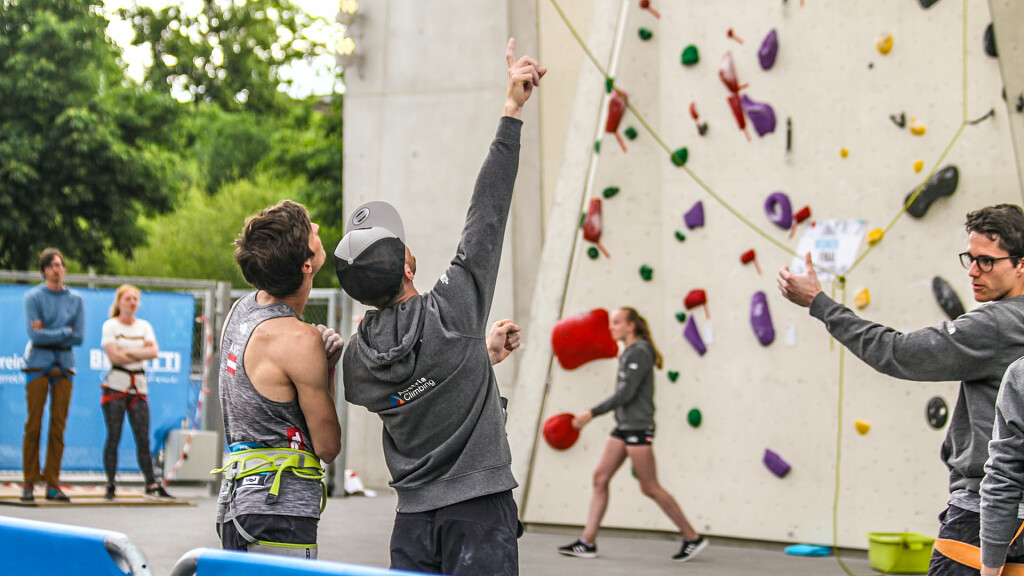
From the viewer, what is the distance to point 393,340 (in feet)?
11.6

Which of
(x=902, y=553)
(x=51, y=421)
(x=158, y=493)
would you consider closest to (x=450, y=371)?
(x=902, y=553)

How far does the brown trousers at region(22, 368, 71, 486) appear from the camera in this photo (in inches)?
423

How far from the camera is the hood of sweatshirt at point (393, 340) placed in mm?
3479

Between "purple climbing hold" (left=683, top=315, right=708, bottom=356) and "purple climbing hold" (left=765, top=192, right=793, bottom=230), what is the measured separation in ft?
3.51

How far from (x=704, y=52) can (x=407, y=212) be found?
16.8 ft

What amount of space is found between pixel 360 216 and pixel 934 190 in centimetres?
615

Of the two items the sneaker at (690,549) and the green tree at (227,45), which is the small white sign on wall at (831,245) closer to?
the sneaker at (690,549)

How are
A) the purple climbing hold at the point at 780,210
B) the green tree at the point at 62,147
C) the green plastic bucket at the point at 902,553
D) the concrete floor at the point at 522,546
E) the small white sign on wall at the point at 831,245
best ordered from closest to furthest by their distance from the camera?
1. the green plastic bucket at the point at 902,553
2. the concrete floor at the point at 522,546
3. the small white sign on wall at the point at 831,245
4. the purple climbing hold at the point at 780,210
5. the green tree at the point at 62,147

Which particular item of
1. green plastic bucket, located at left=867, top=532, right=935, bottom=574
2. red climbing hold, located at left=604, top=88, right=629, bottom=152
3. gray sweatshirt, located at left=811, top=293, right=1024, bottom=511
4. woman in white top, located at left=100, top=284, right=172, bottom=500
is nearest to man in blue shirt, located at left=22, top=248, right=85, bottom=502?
woman in white top, located at left=100, top=284, right=172, bottom=500

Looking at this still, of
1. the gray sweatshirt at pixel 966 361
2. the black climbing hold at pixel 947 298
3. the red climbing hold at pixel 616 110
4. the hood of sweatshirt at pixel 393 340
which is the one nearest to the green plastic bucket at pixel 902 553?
the black climbing hold at pixel 947 298

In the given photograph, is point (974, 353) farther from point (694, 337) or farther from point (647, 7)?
point (647, 7)

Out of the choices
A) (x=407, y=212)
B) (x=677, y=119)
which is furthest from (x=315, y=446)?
(x=407, y=212)

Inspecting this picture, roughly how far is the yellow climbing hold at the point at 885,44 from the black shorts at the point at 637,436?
342 cm

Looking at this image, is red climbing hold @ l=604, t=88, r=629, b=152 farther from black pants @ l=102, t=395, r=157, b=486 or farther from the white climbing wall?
black pants @ l=102, t=395, r=157, b=486
